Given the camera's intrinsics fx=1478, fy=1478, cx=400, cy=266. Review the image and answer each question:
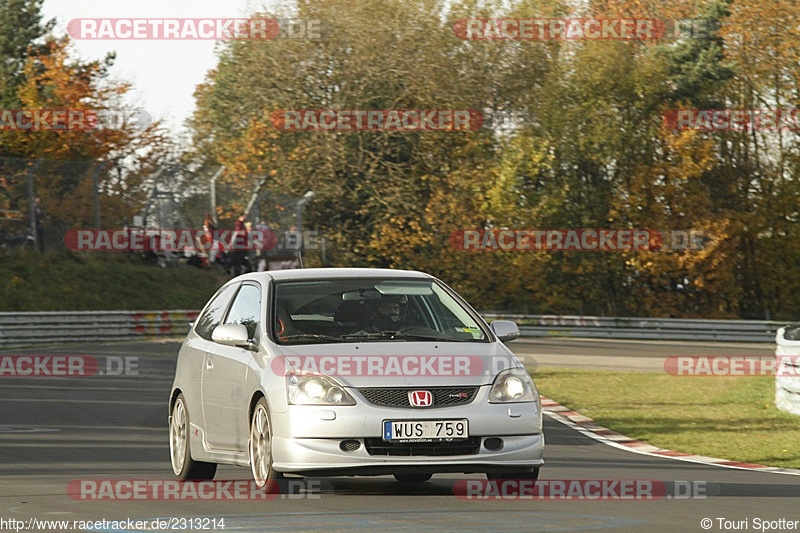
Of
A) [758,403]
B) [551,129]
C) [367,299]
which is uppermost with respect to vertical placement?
[551,129]

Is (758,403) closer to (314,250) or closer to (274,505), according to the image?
(274,505)

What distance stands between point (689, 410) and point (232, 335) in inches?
443

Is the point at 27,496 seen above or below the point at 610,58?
below

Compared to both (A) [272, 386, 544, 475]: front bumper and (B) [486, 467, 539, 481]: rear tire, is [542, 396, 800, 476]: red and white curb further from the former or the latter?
(A) [272, 386, 544, 475]: front bumper

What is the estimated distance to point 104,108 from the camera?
5216cm

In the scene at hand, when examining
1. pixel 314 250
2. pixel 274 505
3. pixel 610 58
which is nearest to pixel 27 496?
pixel 274 505

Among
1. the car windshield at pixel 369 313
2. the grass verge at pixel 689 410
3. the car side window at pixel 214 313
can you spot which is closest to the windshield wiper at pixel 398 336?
the car windshield at pixel 369 313

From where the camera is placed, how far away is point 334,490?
10.1 meters

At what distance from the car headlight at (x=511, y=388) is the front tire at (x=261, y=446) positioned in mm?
1474

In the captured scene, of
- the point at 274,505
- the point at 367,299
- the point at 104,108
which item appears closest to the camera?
the point at 274,505

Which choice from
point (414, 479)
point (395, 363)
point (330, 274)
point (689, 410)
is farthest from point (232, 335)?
point (689, 410)

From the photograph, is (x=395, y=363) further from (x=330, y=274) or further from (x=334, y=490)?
(x=330, y=274)

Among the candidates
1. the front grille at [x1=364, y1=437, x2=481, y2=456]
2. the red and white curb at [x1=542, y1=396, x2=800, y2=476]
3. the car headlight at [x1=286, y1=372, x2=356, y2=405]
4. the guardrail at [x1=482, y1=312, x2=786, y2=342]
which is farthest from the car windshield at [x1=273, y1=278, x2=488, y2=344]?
the guardrail at [x1=482, y1=312, x2=786, y2=342]

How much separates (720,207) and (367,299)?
41.1m
